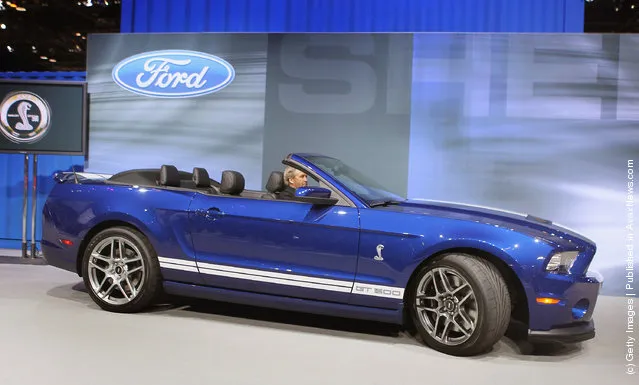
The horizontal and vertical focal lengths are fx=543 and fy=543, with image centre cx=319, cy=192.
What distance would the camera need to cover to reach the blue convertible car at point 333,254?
3359mm

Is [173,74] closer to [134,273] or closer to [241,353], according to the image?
[134,273]

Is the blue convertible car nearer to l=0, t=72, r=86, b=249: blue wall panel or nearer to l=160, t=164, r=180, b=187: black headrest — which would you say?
l=160, t=164, r=180, b=187: black headrest

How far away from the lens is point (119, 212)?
4.23 m

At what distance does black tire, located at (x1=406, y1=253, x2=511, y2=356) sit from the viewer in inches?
131

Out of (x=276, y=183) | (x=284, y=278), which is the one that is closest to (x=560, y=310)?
(x=284, y=278)

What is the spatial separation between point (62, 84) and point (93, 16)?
12.5 feet

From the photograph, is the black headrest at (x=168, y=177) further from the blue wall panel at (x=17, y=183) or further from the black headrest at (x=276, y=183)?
the blue wall panel at (x=17, y=183)

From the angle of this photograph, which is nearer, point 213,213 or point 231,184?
point 213,213

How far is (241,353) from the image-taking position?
3.32m

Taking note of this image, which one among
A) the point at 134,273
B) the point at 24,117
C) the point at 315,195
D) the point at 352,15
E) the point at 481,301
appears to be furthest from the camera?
the point at 352,15

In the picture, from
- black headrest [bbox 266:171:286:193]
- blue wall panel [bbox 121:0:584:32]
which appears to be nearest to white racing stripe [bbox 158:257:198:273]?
black headrest [bbox 266:171:286:193]

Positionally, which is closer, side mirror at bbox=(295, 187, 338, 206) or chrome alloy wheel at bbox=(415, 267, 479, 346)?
chrome alloy wheel at bbox=(415, 267, 479, 346)

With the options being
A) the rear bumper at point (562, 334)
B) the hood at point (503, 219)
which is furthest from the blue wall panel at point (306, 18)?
the rear bumper at point (562, 334)

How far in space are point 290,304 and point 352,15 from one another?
4.63 m
